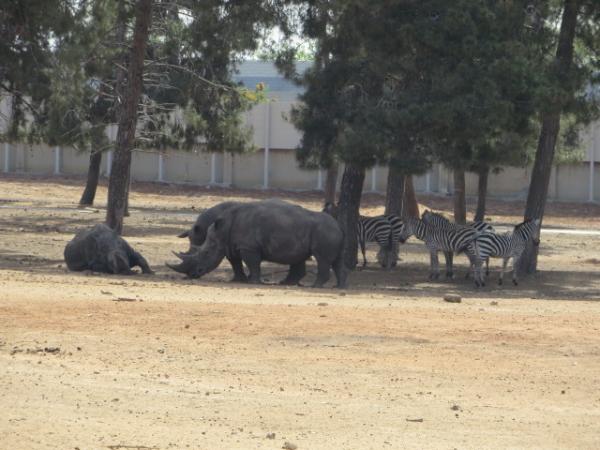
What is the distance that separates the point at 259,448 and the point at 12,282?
10.5 meters

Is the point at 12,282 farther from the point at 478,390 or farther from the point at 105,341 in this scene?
the point at 478,390

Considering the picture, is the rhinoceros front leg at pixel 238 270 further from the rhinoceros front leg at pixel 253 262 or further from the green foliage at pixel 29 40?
the green foliage at pixel 29 40

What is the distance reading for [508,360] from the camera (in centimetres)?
1318

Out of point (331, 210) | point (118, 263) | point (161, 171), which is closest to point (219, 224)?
point (118, 263)

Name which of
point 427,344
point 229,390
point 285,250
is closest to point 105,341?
point 229,390

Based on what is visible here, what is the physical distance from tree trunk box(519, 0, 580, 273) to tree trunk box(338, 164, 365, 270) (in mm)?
3750

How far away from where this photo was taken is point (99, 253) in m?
22.6

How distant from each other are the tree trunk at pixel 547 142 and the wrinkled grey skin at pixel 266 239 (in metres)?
5.44

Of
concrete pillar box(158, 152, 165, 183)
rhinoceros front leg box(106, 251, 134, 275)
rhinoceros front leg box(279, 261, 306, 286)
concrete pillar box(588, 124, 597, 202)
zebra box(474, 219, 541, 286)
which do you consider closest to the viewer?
rhinoceros front leg box(106, 251, 134, 275)

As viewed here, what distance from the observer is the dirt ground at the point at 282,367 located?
9.58 meters

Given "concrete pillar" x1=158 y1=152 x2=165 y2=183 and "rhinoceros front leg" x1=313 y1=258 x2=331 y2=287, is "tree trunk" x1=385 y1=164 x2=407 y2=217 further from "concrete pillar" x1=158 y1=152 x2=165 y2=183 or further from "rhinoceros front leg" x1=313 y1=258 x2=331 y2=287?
"concrete pillar" x1=158 y1=152 x2=165 y2=183

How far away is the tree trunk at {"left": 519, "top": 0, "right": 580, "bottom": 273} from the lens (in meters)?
25.4

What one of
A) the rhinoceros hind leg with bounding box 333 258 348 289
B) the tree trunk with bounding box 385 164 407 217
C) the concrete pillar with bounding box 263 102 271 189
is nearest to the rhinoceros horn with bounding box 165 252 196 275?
the rhinoceros hind leg with bounding box 333 258 348 289

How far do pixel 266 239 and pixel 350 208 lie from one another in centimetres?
623
